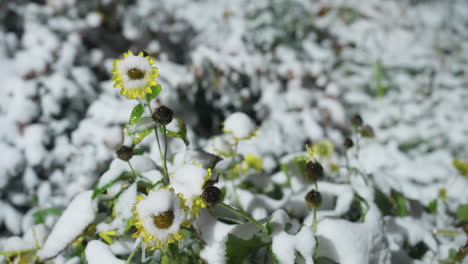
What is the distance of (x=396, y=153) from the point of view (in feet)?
5.35

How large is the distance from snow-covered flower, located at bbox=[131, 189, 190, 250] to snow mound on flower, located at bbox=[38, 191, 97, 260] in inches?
9.0

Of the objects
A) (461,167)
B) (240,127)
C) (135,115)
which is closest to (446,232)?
(461,167)

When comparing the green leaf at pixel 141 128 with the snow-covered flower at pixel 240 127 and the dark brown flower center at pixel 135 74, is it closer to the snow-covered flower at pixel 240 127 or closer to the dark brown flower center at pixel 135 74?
the dark brown flower center at pixel 135 74

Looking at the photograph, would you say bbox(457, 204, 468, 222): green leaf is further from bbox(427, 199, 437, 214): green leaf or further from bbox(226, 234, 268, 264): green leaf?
bbox(226, 234, 268, 264): green leaf

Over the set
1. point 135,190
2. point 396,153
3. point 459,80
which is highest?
point 135,190

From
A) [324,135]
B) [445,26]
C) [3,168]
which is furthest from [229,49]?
[445,26]

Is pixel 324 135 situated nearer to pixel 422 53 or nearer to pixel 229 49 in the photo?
pixel 229 49

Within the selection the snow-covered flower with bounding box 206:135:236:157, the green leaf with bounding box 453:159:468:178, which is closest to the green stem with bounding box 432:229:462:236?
the green leaf with bounding box 453:159:468:178

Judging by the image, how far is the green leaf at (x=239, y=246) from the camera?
726 mm

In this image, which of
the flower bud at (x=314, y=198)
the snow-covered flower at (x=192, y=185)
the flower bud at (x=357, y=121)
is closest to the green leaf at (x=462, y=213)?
the flower bud at (x=357, y=121)

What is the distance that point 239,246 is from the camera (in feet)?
2.40

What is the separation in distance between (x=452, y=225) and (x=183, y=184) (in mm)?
828

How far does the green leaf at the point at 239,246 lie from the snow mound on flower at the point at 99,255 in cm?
19

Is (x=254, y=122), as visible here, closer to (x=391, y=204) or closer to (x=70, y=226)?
(x=391, y=204)
